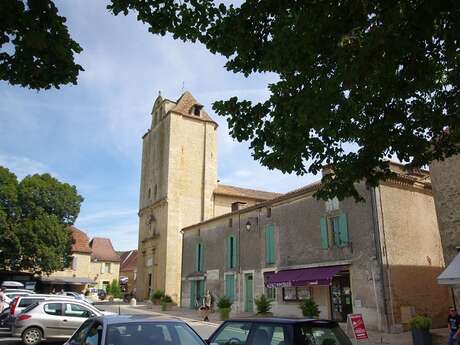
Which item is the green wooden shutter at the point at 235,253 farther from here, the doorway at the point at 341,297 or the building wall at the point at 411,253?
the building wall at the point at 411,253

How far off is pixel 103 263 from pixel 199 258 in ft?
91.9

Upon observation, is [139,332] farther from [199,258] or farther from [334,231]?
[199,258]

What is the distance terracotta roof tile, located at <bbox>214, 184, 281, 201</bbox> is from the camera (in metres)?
40.7

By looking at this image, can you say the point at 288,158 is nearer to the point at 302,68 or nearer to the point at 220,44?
the point at 302,68

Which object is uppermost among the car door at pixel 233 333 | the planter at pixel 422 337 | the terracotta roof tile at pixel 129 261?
the terracotta roof tile at pixel 129 261

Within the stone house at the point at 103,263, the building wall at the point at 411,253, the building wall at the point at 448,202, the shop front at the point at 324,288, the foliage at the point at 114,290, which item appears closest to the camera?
the building wall at the point at 448,202

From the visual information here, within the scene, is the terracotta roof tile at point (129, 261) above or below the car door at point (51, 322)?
above

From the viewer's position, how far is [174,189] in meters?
37.6

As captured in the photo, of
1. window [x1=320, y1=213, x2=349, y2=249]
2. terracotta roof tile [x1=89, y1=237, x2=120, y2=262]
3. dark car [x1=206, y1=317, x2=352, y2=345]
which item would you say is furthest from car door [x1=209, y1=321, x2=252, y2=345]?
terracotta roof tile [x1=89, y1=237, x2=120, y2=262]

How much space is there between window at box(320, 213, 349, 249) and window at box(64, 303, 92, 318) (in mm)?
10817

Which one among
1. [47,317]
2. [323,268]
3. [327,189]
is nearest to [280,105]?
[327,189]

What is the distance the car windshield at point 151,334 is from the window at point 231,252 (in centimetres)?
2014

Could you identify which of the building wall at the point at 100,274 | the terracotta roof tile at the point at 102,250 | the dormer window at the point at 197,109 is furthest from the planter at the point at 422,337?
the terracotta roof tile at the point at 102,250

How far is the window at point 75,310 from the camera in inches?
499
